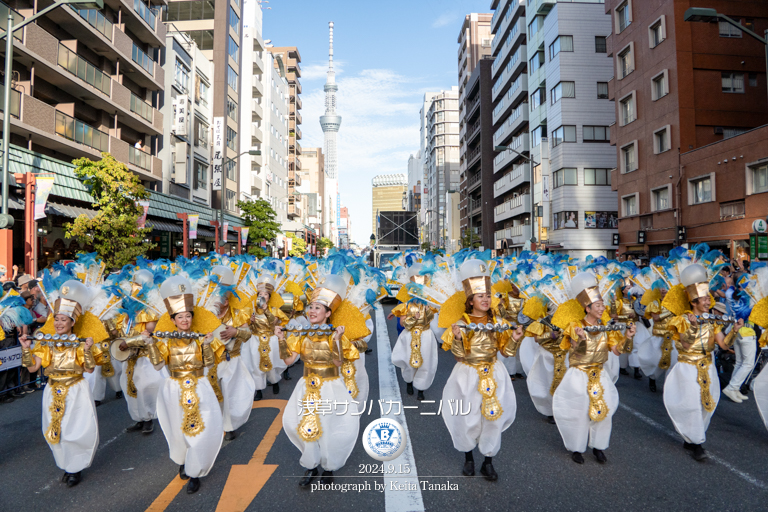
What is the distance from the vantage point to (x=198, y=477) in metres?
3.98

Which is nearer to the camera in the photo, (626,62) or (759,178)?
(759,178)

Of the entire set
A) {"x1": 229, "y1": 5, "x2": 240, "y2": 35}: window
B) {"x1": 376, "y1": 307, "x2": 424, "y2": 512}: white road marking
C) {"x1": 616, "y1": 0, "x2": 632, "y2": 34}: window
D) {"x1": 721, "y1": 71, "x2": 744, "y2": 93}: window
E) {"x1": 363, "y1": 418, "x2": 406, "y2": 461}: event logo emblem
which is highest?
{"x1": 229, "y1": 5, "x2": 240, "y2": 35}: window

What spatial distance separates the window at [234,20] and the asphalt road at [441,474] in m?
39.1

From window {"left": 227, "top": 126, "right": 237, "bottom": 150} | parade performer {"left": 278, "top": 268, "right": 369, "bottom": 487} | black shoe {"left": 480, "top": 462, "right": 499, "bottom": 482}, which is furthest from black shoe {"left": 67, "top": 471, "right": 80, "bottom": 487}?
window {"left": 227, "top": 126, "right": 237, "bottom": 150}

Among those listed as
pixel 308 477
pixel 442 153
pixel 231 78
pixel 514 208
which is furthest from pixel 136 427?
pixel 442 153

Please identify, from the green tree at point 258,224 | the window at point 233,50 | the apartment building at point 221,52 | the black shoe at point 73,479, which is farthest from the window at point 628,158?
the window at point 233,50

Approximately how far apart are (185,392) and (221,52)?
36810mm

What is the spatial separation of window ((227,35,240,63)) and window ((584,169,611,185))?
28070 mm

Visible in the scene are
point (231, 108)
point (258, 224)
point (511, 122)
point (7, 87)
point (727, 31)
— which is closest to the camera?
point (7, 87)

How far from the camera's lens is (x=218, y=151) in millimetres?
32594

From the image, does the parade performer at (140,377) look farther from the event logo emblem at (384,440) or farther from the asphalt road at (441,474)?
the event logo emblem at (384,440)

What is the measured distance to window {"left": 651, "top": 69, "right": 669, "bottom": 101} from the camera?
73.0ft

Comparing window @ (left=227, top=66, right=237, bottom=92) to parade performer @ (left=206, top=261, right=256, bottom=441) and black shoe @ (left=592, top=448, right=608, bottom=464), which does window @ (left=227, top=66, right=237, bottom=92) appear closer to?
parade performer @ (left=206, top=261, right=256, bottom=441)

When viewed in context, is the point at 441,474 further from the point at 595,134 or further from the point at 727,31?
the point at 595,134
